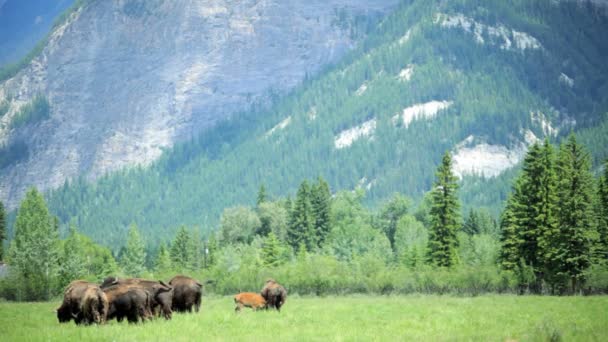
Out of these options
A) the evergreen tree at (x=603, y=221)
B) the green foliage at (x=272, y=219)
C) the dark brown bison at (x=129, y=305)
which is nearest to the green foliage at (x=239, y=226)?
the green foliage at (x=272, y=219)

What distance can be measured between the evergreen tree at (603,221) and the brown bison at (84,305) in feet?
128

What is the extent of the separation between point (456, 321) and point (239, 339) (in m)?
11.2

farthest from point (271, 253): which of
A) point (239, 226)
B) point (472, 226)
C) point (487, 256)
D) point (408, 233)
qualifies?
point (472, 226)

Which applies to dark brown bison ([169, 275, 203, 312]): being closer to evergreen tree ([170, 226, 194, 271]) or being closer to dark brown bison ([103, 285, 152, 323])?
dark brown bison ([103, 285, 152, 323])

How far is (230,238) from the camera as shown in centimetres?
12862

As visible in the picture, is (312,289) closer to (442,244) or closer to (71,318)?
(442,244)

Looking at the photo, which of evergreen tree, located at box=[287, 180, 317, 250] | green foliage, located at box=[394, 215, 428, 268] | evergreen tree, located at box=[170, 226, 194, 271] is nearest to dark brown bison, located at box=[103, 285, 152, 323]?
evergreen tree, located at box=[287, 180, 317, 250]

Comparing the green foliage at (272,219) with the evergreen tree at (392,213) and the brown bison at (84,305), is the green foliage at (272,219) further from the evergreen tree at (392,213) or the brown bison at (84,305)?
the brown bison at (84,305)

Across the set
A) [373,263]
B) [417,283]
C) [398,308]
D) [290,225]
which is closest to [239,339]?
[398,308]

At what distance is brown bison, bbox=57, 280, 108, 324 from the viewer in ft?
131

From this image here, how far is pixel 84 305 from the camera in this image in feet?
132

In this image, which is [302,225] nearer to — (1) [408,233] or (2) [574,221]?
(1) [408,233]

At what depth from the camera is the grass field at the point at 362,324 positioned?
117 ft

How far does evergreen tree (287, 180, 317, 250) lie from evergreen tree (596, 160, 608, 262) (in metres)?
47.2
